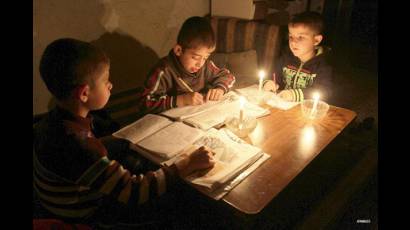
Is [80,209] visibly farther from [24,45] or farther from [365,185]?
[365,185]

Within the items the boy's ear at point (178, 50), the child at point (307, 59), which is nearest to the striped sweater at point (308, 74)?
the child at point (307, 59)

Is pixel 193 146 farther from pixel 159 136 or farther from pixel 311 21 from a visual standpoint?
pixel 311 21

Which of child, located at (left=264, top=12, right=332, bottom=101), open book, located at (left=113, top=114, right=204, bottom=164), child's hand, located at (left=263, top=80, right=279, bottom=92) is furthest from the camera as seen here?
child, located at (left=264, top=12, right=332, bottom=101)

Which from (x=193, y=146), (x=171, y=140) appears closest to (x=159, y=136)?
(x=171, y=140)

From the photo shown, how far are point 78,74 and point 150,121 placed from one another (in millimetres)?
539

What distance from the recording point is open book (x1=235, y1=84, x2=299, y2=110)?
199cm

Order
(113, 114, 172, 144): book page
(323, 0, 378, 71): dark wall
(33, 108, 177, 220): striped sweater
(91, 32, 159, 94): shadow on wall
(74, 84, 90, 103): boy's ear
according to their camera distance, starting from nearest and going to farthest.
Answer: (33, 108, 177, 220): striped sweater
(74, 84, 90, 103): boy's ear
(113, 114, 172, 144): book page
(91, 32, 159, 94): shadow on wall
(323, 0, 378, 71): dark wall

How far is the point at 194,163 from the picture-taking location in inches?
50.8

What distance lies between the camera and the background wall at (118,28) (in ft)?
7.52

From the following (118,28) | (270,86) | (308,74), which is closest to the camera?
(270,86)

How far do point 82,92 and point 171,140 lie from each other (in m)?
0.48

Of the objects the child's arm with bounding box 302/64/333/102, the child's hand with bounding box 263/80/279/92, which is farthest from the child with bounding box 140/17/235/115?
the child's arm with bounding box 302/64/333/102

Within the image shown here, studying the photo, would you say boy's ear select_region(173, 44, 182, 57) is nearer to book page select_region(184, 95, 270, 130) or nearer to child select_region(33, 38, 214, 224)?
book page select_region(184, 95, 270, 130)

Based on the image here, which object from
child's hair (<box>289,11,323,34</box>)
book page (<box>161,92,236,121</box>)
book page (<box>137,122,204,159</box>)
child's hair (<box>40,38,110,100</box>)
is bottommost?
book page (<box>137,122,204,159</box>)
